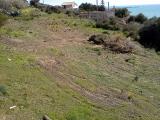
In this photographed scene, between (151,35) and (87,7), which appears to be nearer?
(151,35)

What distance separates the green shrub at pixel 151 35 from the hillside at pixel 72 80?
3.68 m

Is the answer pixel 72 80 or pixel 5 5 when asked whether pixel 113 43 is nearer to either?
pixel 72 80

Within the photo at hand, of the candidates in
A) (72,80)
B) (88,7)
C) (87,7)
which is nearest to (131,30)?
(72,80)

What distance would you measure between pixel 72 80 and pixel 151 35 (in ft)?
51.8

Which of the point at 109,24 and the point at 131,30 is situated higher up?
the point at 109,24

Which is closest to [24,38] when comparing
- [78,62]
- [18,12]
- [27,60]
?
[78,62]

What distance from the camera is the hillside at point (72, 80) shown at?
1559 centimetres

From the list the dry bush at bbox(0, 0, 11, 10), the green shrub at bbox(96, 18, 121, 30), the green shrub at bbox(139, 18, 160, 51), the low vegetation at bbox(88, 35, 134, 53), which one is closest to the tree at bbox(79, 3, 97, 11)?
the green shrub at bbox(96, 18, 121, 30)

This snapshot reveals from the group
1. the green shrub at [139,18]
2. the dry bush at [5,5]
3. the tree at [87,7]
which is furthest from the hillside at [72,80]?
the tree at [87,7]

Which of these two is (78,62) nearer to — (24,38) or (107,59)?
(107,59)

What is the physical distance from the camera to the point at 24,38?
26.2 metres

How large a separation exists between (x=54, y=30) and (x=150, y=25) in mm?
7350

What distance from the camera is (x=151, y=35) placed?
34250mm

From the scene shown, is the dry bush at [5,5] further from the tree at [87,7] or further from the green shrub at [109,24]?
the tree at [87,7]
